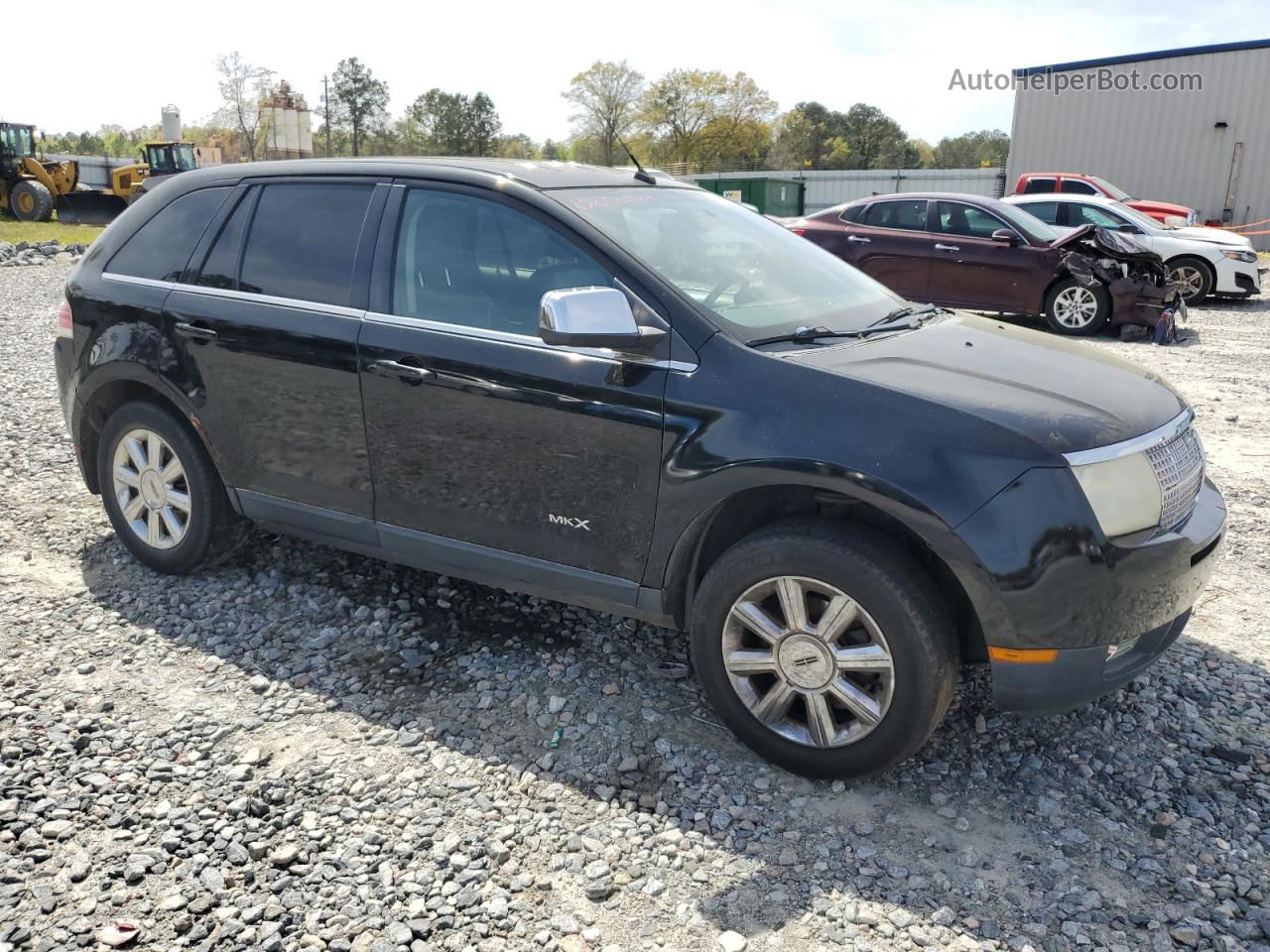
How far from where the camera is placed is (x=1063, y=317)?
1173 cm

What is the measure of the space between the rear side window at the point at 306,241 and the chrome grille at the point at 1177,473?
2862mm

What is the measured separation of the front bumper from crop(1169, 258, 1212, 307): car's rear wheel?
13230mm

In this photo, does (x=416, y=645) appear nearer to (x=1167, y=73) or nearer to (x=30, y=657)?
(x=30, y=657)

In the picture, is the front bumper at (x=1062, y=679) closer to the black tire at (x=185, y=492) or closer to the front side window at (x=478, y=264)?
the front side window at (x=478, y=264)

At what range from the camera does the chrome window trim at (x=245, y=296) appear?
378 centimetres

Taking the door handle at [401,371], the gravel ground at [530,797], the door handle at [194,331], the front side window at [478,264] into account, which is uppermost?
the front side window at [478,264]

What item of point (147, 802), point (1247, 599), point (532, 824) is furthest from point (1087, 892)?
point (147, 802)

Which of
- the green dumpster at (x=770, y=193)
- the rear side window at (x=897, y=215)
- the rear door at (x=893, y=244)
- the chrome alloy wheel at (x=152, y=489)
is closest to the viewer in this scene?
the chrome alloy wheel at (x=152, y=489)

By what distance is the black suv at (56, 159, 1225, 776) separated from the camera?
9.18ft

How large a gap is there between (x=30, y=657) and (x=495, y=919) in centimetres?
244

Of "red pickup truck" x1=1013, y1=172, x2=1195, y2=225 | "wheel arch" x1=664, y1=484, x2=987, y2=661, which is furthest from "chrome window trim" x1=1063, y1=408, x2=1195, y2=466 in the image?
"red pickup truck" x1=1013, y1=172, x2=1195, y2=225

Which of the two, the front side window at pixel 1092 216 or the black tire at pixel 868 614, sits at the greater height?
the front side window at pixel 1092 216

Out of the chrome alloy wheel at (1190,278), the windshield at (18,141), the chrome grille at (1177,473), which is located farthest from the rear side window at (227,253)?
the windshield at (18,141)

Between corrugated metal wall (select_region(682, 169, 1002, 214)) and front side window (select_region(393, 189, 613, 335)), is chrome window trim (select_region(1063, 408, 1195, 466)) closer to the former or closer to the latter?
front side window (select_region(393, 189, 613, 335))
